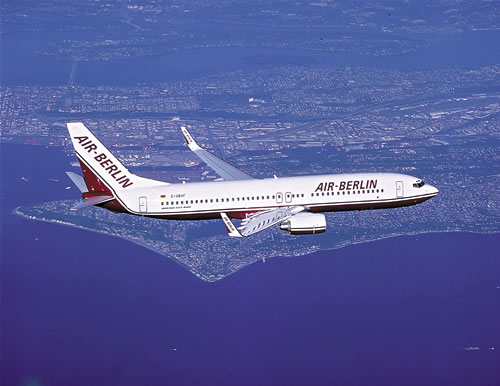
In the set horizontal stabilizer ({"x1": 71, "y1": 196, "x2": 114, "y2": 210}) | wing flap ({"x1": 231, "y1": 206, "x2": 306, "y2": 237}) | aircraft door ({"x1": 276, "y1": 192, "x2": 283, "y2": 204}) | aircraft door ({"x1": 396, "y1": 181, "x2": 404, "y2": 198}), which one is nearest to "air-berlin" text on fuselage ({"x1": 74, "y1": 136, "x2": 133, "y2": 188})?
horizontal stabilizer ({"x1": 71, "y1": 196, "x2": 114, "y2": 210})

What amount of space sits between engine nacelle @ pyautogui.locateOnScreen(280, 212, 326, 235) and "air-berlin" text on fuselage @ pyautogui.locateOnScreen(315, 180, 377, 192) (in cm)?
413

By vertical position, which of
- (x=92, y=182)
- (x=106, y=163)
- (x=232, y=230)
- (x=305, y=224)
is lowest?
(x=305, y=224)

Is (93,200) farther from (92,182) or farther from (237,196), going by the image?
(237,196)

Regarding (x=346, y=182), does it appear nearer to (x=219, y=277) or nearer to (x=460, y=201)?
(x=219, y=277)

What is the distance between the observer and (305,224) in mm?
100188

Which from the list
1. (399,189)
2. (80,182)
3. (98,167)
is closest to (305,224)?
(399,189)

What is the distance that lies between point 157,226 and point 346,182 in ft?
239

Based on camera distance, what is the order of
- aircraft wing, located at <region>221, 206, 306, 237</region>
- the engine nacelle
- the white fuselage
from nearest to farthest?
aircraft wing, located at <region>221, 206, 306, 237</region> < the engine nacelle < the white fuselage

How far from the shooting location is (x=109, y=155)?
10150 cm

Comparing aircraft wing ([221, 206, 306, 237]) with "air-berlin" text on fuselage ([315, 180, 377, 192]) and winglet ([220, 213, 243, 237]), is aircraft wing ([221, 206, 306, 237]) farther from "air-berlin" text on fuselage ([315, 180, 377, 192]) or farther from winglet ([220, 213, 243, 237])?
"air-berlin" text on fuselage ([315, 180, 377, 192])

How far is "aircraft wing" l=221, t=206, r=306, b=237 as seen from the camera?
9644cm

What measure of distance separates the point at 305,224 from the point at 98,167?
86.4 feet

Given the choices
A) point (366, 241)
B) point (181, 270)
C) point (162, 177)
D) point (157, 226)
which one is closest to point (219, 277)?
point (181, 270)

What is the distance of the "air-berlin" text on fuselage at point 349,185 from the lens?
103 m
